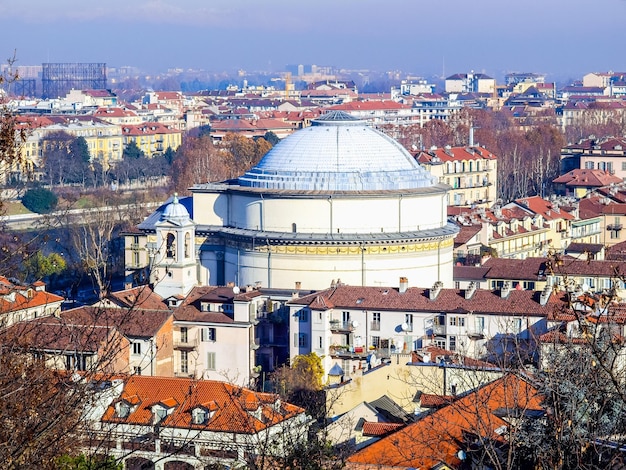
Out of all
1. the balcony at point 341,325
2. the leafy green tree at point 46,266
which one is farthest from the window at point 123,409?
the leafy green tree at point 46,266

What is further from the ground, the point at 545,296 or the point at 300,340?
the point at 545,296

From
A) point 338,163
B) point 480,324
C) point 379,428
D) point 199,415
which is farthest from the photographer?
point 338,163

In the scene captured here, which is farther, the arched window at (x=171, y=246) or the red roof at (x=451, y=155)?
the red roof at (x=451, y=155)

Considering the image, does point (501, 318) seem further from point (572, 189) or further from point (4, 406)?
point (572, 189)

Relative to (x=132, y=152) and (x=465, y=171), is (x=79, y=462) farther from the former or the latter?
(x=132, y=152)

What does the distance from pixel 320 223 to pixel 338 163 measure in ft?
4.00

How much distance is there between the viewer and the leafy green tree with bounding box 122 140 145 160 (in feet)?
220

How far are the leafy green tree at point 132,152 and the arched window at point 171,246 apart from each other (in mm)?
40361

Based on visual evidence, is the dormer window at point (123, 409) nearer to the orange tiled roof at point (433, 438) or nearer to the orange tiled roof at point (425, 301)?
the orange tiled roof at point (433, 438)

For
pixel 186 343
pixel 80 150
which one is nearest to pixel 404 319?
pixel 186 343

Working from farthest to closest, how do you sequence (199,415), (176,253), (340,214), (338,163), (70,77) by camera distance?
1. (70,77)
2. (338,163)
3. (340,214)
4. (176,253)
5. (199,415)

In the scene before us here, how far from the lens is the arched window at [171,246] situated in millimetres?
25578

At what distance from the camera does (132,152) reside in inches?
2657

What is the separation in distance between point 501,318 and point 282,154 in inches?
268
